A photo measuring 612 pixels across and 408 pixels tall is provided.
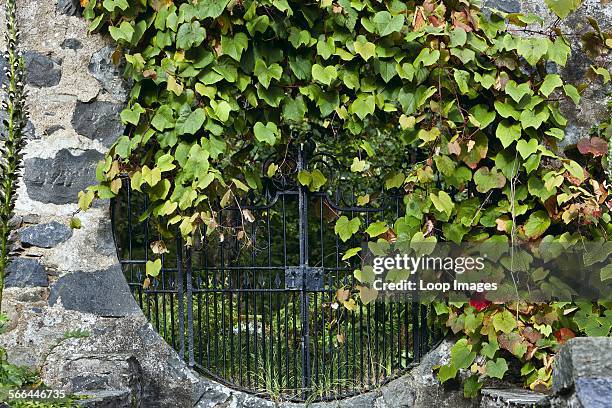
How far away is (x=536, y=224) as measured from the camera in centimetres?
376

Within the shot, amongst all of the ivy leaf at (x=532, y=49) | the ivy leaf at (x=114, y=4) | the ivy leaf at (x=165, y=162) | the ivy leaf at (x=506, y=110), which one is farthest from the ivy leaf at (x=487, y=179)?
the ivy leaf at (x=114, y=4)

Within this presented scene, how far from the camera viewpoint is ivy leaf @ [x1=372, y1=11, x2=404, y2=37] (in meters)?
3.69

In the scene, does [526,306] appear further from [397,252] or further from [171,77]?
[171,77]

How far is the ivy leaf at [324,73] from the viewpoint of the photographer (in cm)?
374

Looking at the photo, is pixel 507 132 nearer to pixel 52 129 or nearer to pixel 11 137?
pixel 52 129

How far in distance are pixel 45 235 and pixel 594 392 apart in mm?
2574

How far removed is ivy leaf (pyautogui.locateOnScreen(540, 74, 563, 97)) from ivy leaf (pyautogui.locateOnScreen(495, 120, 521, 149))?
18 centimetres

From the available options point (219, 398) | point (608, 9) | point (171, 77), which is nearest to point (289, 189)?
point (171, 77)

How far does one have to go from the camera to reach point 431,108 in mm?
3771

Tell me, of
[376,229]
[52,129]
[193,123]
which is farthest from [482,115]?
[52,129]

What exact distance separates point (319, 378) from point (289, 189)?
0.91 meters

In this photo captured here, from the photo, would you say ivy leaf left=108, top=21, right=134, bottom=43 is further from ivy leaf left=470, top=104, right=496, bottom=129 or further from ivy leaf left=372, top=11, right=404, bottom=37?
ivy leaf left=470, top=104, right=496, bottom=129

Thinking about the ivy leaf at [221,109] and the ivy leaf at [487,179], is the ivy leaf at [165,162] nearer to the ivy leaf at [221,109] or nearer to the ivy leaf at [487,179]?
the ivy leaf at [221,109]

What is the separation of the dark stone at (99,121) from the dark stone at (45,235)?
43cm
